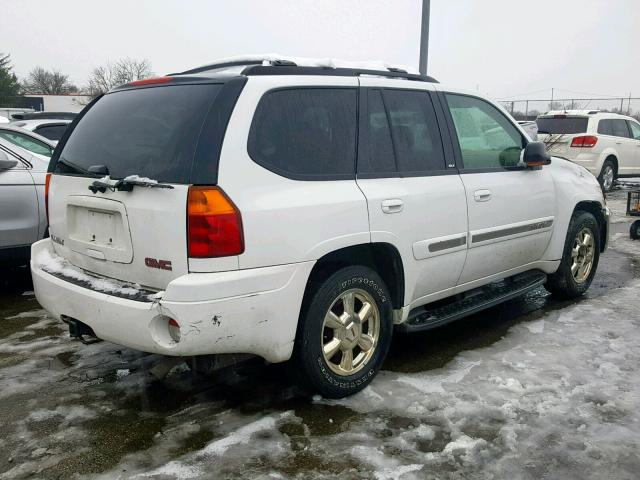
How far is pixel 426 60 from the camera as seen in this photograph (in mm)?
11039

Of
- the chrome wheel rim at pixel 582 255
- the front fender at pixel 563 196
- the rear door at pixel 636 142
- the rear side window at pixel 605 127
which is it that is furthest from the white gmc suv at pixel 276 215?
the rear door at pixel 636 142

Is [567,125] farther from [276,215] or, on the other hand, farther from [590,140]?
[276,215]

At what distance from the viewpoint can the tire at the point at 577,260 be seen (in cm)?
523

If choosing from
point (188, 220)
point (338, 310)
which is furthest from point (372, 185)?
point (188, 220)

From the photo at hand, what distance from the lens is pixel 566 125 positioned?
44.7ft

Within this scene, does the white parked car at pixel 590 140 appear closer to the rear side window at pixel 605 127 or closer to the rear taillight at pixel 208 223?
the rear side window at pixel 605 127

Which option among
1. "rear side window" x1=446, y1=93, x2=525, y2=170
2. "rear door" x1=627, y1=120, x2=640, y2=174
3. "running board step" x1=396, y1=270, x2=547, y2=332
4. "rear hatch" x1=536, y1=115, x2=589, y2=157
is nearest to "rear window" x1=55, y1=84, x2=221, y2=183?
"running board step" x1=396, y1=270, x2=547, y2=332

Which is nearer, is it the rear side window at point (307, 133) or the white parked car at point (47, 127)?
the rear side window at point (307, 133)

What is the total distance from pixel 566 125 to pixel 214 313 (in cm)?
1273

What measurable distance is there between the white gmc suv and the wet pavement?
1.09 feet

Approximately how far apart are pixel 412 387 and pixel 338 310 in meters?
0.69

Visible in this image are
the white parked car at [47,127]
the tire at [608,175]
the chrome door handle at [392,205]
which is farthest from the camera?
the tire at [608,175]

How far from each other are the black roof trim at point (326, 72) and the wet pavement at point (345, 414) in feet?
5.86

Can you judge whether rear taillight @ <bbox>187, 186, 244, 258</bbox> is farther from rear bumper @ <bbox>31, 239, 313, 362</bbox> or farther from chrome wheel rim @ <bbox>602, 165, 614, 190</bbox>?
chrome wheel rim @ <bbox>602, 165, 614, 190</bbox>
